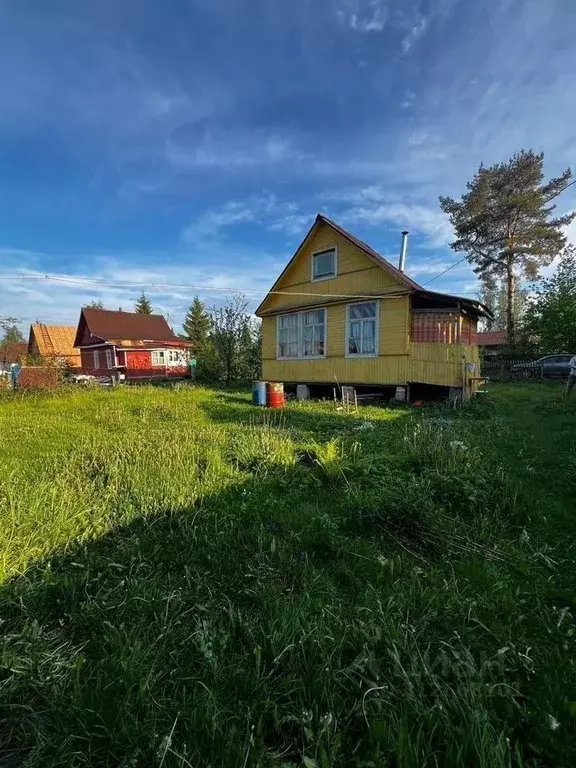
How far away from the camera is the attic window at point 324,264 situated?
14.1 metres

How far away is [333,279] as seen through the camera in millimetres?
13953

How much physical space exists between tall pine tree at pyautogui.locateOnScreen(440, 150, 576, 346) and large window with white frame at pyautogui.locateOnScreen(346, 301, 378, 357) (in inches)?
690

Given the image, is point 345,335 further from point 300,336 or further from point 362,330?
point 300,336

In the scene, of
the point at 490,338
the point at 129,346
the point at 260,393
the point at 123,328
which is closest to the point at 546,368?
the point at 260,393

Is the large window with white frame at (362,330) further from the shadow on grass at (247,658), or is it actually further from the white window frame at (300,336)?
the shadow on grass at (247,658)

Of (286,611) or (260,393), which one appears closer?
(286,611)

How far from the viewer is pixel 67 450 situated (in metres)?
5.70

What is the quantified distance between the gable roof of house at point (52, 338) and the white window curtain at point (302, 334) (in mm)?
32450

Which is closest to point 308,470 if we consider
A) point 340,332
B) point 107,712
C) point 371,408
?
point 107,712

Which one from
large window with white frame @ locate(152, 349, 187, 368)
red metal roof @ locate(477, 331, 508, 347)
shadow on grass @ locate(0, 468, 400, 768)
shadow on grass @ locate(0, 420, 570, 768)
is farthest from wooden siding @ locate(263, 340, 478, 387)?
red metal roof @ locate(477, 331, 508, 347)

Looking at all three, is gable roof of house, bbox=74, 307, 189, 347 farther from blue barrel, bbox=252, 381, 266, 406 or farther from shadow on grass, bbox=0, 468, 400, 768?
shadow on grass, bbox=0, 468, 400, 768

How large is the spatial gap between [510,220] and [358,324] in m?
19.5

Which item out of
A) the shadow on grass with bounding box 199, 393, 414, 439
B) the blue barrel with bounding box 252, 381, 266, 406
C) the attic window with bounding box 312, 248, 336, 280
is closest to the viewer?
the shadow on grass with bounding box 199, 393, 414, 439

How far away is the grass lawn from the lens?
58.8 inches
